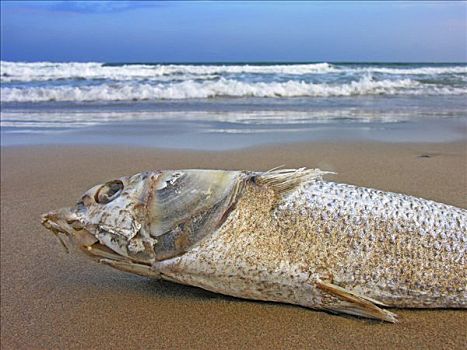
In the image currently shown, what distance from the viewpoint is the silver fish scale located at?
2.49m

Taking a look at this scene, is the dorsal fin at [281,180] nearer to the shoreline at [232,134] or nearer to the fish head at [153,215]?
the fish head at [153,215]

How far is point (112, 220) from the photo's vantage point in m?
2.68

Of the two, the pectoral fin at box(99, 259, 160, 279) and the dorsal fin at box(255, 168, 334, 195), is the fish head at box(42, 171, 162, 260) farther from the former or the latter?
the dorsal fin at box(255, 168, 334, 195)

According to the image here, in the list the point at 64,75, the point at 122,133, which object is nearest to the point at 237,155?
the point at 122,133

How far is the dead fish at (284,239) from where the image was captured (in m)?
2.50

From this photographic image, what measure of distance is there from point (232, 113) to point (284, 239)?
9001 mm

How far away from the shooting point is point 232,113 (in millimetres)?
11414

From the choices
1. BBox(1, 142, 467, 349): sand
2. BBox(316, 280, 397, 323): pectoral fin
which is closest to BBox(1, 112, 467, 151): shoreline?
BBox(1, 142, 467, 349): sand

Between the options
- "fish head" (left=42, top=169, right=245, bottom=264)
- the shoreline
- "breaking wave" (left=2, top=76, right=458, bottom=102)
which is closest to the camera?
"fish head" (left=42, top=169, right=245, bottom=264)

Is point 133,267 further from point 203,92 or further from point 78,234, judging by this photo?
point 203,92

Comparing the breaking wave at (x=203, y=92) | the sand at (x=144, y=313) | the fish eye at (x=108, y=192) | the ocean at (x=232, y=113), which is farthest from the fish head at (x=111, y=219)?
the breaking wave at (x=203, y=92)

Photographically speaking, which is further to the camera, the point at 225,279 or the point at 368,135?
the point at 368,135

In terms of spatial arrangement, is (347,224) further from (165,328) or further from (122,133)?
(122,133)

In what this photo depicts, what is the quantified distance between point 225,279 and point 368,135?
19.0ft
